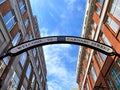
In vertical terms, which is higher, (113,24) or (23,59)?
(113,24)

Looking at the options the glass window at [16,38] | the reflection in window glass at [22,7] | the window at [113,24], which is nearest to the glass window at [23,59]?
the glass window at [16,38]

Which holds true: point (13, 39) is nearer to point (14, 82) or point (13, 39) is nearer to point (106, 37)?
point (14, 82)

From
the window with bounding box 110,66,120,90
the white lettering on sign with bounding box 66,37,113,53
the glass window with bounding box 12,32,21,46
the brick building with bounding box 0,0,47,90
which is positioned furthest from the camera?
the glass window with bounding box 12,32,21,46

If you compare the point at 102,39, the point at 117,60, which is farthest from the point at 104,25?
the point at 117,60

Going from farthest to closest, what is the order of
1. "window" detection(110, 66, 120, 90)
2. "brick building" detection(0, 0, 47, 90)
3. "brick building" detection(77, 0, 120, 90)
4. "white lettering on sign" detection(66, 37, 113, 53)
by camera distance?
"brick building" detection(77, 0, 120, 90), "brick building" detection(0, 0, 47, 90), "window" detection(110, 66, 120, 90), "white lettering on sign" detection(66, 37, 113, 53)

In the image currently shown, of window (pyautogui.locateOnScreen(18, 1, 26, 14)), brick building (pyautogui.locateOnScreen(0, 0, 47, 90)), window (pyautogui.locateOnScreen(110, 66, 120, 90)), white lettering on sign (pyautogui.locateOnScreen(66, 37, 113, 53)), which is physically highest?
window (pyautogui.locateOnScreen(18, 1, 26, 14))

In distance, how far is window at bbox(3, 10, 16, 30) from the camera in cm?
1953

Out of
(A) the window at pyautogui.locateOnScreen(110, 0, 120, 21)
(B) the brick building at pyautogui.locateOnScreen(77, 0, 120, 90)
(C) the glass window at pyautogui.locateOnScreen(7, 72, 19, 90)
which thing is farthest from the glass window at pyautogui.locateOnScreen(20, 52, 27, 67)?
(A) the window at pyautogui.locateOnScreen(110, 0, 120, 21)

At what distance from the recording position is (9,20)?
66.7 ft

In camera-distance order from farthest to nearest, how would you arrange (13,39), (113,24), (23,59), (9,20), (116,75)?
(23,59) < (13,39) < (9,20) < (113,24) < (116,75)

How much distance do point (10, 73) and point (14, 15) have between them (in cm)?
748

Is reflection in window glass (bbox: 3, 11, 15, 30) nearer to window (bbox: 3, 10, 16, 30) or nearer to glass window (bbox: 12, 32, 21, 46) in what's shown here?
window (bbox: 3, 10, 16, 30)

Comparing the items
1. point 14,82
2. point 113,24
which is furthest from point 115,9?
point 14,82

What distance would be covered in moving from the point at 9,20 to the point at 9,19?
132mm
